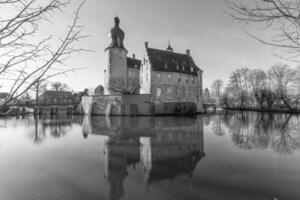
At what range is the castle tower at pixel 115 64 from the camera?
3247cm

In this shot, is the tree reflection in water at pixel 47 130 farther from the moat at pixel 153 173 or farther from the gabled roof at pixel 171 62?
the gabled roof at pixel 171 62

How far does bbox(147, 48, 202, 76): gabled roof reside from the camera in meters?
35.8

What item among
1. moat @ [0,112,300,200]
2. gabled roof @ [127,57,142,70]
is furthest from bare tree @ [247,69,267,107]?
moat @ [0,112,300,200]

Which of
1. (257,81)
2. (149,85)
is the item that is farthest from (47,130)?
(257,81)

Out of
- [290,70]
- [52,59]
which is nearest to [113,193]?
[52,59]

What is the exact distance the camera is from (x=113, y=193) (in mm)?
3971

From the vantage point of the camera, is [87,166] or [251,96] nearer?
[87,166]

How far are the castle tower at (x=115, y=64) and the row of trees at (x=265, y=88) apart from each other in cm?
3717

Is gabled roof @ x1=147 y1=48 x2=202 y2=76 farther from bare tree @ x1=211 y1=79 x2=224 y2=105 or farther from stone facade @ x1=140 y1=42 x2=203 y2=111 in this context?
bare tree @ x1=211 y1=79 x2=224 y2=105

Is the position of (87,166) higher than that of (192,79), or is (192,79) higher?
(192,79)

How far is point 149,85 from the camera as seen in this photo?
3434cm

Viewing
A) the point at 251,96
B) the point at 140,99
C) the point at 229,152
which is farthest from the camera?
the point at 251,96

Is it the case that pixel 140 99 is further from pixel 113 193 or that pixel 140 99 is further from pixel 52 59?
pixel 52 59

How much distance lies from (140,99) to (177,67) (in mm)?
14378
